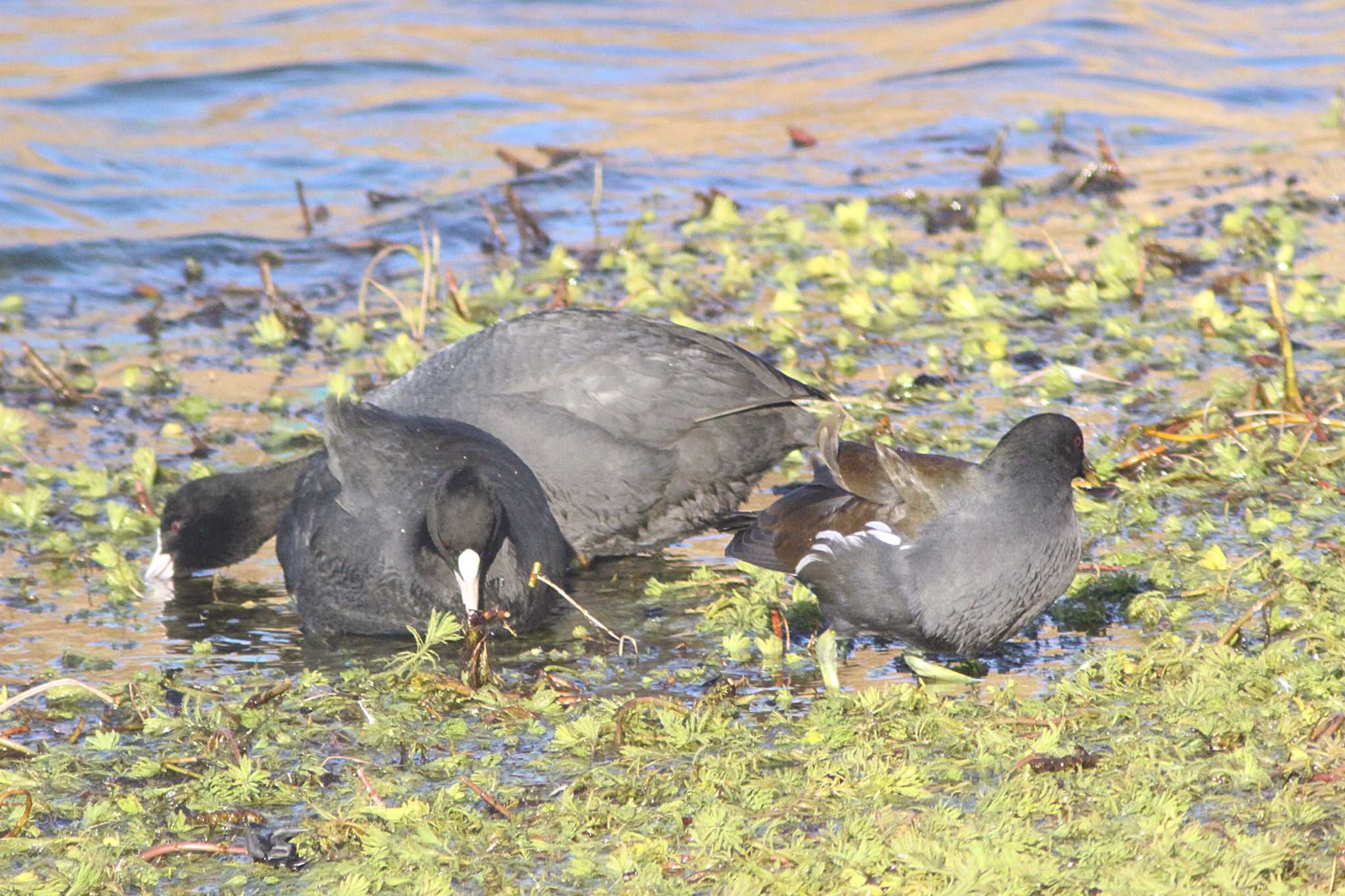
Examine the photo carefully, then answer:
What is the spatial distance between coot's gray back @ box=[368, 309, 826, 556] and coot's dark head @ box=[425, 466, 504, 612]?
69 cm

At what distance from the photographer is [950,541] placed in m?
3.65

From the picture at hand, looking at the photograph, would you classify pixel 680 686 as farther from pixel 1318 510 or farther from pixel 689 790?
pixel 1318 510

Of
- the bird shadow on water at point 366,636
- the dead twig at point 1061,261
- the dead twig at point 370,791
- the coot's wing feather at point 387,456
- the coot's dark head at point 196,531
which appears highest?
the coot's wing feather at point 387,456

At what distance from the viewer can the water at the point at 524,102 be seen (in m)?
9.49

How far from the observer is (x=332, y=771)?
3.27 m

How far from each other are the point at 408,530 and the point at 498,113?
26.6ft

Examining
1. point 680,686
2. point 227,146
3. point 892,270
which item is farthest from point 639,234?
point 680,686

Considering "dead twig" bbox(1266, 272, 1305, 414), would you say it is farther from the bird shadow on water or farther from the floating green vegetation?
the bird shadow on water

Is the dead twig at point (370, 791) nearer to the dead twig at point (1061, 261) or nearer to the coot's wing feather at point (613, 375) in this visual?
the coot's wing feather at point (613, 375)

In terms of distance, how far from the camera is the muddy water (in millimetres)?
8820

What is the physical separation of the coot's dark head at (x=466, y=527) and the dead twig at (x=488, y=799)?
924mm

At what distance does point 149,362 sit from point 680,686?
12.5ft

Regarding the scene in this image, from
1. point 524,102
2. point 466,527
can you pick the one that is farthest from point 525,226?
point 466,527

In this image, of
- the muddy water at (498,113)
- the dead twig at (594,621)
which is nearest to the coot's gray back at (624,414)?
the muddy water at (498,113)
